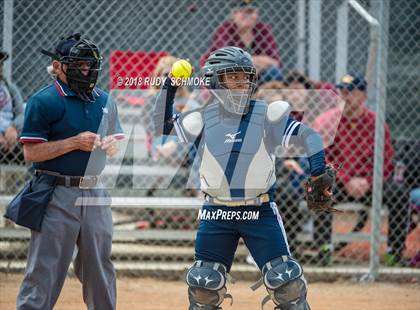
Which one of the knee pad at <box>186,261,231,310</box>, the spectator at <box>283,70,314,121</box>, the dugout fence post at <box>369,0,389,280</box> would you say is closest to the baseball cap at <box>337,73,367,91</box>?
the dugout fence post at <box>369,0,389,280</box>

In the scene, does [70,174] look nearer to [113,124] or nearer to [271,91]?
→ [113,124]

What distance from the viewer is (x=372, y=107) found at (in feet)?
26.6

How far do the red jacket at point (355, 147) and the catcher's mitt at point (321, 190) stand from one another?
3034 millimetres

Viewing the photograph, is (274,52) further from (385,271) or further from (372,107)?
(385,271)

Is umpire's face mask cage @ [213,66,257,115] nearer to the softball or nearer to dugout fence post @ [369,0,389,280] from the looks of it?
the softball

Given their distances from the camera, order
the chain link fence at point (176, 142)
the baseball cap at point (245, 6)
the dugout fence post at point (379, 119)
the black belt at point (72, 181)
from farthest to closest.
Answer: the baseball cap at point (245, 6), the dugout fence post at point (379, 119), the chain link fence at point (176, 142), the black belt at point (72, 181)

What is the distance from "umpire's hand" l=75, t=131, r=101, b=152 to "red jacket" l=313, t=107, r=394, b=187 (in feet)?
11.3

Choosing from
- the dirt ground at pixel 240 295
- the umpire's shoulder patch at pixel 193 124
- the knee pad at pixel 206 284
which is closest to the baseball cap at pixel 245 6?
the dirt ground at pixel 240 295

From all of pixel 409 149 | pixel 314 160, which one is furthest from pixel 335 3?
pixel 314 160


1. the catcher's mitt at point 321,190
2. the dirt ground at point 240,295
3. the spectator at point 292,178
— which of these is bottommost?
the dirt ground at point 240,295

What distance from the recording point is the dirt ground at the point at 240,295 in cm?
630

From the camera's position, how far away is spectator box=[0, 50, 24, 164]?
683 centimetres

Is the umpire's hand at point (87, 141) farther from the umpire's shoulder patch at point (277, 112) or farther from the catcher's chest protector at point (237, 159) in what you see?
the umpire's shoulder patch at point (277, 112)

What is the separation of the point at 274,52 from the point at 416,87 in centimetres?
227
